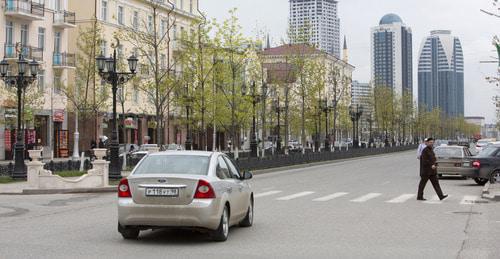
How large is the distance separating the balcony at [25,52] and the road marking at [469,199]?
36550mm

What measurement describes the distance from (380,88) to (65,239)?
9021 centimetres

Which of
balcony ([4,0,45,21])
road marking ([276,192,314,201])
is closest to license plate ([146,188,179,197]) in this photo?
road marking ([276,192,314,201])

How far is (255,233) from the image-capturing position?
12586mm

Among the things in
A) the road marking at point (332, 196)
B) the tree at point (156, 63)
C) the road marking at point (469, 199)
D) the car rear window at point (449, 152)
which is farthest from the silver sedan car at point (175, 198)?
the tree at point (156, 63)

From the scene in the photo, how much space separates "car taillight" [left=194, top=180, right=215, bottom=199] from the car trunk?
0.21ft

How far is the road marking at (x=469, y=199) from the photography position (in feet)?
65.1

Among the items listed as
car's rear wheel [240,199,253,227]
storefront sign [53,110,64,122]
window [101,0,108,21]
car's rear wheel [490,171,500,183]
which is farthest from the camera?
window [101,0,108,21]

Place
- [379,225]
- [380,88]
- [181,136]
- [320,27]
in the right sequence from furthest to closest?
[320,27] < [380,88] < [181,136] < [379,225]

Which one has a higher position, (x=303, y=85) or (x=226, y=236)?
(x=303, y=85)

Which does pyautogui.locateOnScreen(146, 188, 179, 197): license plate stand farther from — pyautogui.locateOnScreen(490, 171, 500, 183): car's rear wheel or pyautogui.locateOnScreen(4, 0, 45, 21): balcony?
pyautogui.locateOnScreen(4, 0, 45, 21): balcony

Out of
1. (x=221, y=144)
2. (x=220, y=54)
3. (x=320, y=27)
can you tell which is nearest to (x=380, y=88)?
(x=221, y=144)

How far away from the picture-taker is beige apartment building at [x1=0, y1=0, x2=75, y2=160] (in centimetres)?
5031

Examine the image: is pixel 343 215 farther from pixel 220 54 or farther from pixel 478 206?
pixel 220 54

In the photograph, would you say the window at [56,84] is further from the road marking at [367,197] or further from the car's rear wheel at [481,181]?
the road marking at [367,197]
